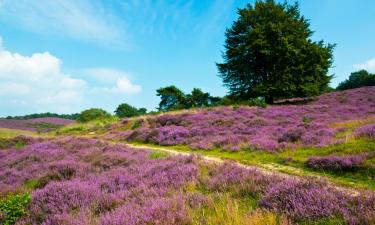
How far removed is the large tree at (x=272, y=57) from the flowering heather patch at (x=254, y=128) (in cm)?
553

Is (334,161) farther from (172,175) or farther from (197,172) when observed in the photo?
(172,175)

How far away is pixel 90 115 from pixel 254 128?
138ft

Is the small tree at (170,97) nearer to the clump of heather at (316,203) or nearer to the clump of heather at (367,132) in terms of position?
the clump of heather at (367,132)

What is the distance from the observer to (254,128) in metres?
18.5

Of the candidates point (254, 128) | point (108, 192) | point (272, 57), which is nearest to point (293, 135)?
point (254, 128)

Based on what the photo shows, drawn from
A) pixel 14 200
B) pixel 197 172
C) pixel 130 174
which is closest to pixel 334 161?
pixel 197 172

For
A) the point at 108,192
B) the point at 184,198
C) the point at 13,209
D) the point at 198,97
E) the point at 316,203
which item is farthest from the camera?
the point at 198,97

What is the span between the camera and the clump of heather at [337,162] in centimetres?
880

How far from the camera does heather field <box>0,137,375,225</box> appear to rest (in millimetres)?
4434

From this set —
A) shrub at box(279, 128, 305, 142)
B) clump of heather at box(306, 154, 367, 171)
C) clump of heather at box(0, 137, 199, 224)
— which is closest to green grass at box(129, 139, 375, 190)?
clump of heather at box(306, 154, 367, 171)

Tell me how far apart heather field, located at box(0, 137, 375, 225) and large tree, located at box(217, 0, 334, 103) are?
25474mm

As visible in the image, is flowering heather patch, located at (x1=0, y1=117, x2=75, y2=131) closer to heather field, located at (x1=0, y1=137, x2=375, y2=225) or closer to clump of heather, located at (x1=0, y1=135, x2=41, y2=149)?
clump of heather, located at (x1=0, y1=135, x2=41, y2=149)

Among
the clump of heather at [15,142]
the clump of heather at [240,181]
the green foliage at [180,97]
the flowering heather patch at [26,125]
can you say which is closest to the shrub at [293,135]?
the clump of heather at [240,181]

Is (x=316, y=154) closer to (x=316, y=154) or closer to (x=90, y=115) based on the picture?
(x=316, y=154)
